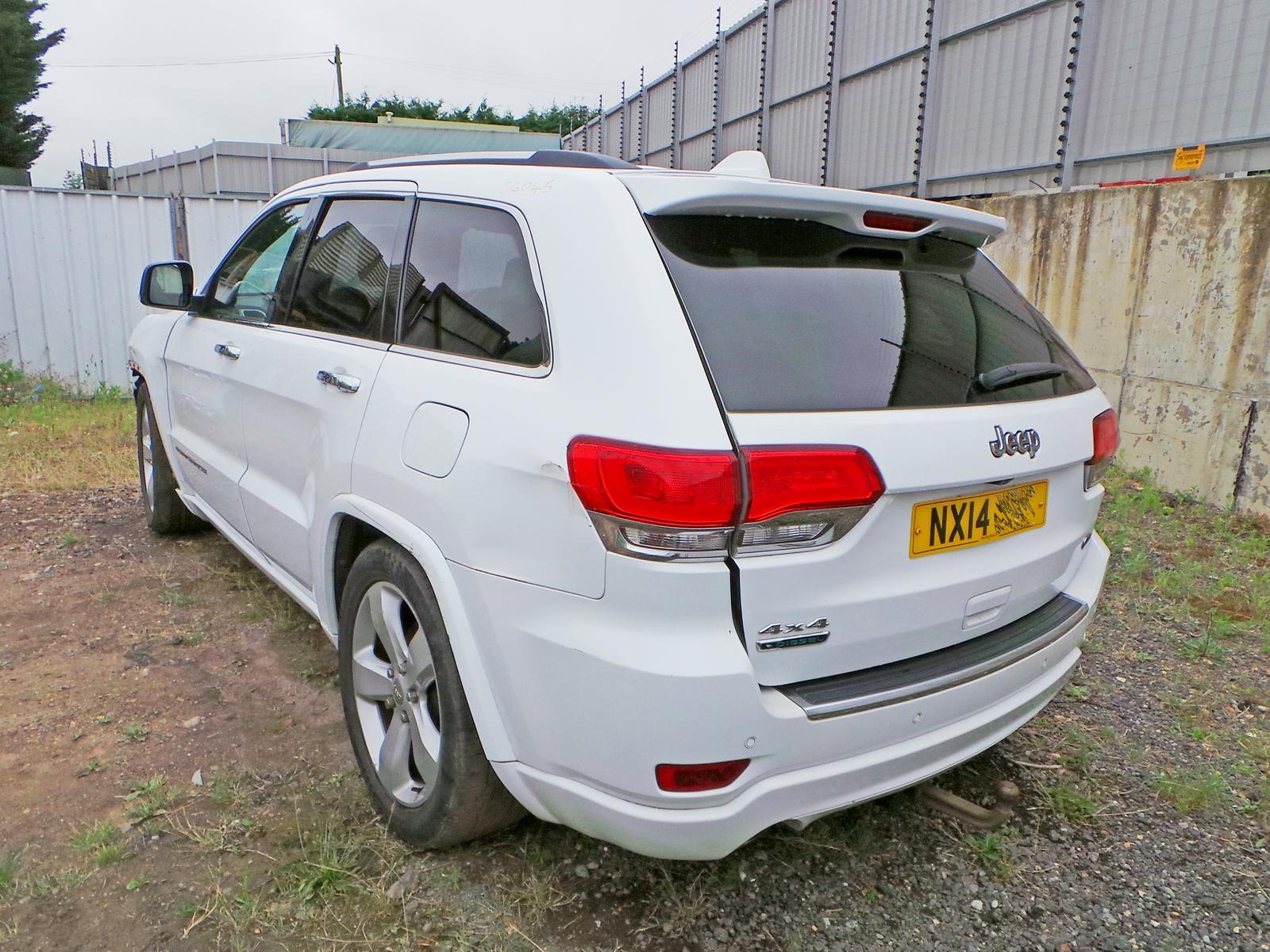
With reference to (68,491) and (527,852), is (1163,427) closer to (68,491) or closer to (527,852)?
(527,852)

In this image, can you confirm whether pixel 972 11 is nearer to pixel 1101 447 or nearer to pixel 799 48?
pixel 799 48

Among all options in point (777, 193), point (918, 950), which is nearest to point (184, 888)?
point (918, 950)

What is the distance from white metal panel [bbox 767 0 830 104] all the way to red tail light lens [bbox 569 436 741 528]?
9.59 m

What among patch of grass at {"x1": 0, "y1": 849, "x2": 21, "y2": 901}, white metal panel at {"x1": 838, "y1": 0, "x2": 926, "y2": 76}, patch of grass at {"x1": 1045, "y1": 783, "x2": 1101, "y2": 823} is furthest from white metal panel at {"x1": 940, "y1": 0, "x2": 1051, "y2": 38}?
patch of grass at {"x1": 0, "y1": 849, "x2": 21, "y2": 901}

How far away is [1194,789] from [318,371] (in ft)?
9.37

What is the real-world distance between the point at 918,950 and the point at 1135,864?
0.74 m

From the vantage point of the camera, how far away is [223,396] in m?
3.38

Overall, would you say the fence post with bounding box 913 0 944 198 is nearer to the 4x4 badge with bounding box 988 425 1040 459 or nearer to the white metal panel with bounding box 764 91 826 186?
the white metal panel with bounding box 764 91 826 186

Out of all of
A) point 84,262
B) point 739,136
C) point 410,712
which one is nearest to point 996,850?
point 410,712

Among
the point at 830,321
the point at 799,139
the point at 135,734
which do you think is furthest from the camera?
the point at 799,139

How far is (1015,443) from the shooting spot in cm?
199

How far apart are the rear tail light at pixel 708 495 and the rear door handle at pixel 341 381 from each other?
0.95 meters

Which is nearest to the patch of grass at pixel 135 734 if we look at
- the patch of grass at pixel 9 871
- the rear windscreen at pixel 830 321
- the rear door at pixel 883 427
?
the patch of grass at pixel 9 871

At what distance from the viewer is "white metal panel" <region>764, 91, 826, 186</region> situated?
33.9 ft
